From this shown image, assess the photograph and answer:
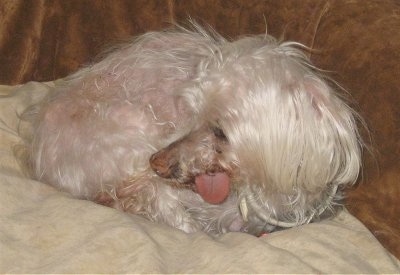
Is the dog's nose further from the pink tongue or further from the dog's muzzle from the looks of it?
the pink tongue

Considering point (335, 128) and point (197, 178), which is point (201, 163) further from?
point (335, 128)

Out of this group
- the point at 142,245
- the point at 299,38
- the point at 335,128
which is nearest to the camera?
the point at 142,245

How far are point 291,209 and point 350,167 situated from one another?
37 centimetres

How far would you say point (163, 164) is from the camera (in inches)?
96.7

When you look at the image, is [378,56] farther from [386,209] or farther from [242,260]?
[242,260]

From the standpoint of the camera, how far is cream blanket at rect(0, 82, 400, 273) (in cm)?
204

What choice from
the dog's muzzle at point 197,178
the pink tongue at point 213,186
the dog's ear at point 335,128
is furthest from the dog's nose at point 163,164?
the dog's ear at point 335,128

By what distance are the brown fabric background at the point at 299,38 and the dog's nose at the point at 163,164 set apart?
2.39 feet

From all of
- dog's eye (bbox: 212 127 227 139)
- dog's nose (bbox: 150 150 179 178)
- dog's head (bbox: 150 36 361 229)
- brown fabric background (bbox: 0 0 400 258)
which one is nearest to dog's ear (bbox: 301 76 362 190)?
dog's head (bbox: 150 36 361 229)

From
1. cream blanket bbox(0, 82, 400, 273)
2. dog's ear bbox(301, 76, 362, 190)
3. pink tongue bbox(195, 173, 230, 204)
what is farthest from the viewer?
pink tongue bbox(195, 173, 230, 204)

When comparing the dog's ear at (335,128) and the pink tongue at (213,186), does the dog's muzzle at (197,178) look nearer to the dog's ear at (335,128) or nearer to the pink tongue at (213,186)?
the pink tongue at (213,186)

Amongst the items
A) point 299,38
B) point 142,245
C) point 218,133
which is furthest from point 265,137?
point 142,245

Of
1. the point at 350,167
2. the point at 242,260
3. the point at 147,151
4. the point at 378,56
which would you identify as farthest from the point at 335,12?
the point at 242,260

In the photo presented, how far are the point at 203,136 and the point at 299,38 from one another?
0.68 metres
